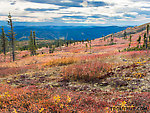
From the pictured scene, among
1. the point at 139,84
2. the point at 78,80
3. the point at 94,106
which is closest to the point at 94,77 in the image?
the point at 78,80

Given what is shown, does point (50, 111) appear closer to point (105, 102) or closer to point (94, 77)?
point (105, 102)

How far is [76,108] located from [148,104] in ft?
8.54

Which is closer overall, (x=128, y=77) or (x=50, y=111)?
(x=50, y=111)

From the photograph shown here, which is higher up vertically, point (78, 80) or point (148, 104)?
point (148, 104)

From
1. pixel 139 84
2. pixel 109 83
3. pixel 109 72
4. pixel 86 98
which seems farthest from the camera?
pixel 109 72

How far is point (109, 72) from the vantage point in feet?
31.6

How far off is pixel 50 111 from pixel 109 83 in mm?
4559

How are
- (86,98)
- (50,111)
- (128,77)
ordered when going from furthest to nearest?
(128,77) < (86,98) < (50,111)

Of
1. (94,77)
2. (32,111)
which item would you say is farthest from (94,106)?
(94,77)

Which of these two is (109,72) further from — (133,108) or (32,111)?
(32,111)

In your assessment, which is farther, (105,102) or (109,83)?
(109,83)

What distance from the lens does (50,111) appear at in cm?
442

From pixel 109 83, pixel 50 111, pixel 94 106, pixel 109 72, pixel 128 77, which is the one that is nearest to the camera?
pixel 50 111

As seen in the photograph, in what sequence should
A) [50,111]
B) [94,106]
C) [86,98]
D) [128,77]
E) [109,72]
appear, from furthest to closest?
[109,72], [128,77], [86,98], [94,106], [50,111]
